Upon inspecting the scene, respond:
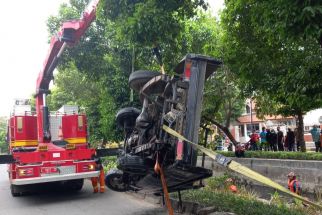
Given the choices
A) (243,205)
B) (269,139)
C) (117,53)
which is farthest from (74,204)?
(269,139)

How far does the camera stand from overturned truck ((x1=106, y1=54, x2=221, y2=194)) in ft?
18.1

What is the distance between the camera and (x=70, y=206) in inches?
370

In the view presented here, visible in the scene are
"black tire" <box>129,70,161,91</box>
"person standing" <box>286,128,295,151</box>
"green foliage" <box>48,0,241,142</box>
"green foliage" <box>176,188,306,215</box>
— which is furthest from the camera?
"person standing" <box>286,128,295,151</box>

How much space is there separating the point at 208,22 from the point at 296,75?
→ 1242cm

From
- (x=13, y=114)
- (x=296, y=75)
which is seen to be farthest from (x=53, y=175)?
(x=296, y=75)

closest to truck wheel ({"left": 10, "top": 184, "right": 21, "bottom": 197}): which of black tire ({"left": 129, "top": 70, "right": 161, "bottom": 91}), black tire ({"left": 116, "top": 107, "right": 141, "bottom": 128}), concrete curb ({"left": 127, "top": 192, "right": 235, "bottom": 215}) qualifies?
concrete curb ({"left": 127, "top": 192, "right": 235, "bottom": 215})

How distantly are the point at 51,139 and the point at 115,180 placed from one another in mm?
4667

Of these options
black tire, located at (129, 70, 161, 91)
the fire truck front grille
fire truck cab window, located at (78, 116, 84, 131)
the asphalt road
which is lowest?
the asphalt road

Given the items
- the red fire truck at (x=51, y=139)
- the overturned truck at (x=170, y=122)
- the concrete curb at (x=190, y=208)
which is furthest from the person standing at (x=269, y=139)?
the overturned truck at (x=170, y=122)

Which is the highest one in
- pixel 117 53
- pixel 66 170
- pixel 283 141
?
pixel 117 53

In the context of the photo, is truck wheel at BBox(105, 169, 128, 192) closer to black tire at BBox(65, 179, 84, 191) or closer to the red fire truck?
the red fire truck

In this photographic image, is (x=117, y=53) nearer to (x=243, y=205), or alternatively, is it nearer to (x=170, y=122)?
(x=243, y=205)

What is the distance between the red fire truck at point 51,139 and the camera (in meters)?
9.76

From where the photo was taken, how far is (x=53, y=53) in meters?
11.0
